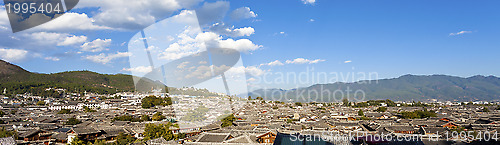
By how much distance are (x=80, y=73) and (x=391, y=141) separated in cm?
10366

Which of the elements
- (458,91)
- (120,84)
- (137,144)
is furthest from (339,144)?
(458,91)

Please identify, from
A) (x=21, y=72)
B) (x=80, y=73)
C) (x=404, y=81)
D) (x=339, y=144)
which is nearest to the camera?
(x=339, y=144)

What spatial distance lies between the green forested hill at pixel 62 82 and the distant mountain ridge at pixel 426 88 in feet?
194

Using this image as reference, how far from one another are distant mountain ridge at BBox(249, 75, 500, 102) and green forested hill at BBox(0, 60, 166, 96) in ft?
194

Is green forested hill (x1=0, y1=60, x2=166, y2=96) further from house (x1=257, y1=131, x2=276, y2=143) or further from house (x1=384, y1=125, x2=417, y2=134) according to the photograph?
house (x1=384, y1=125, x2=417, y2=134)

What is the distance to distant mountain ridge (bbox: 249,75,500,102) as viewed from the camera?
119206 mm

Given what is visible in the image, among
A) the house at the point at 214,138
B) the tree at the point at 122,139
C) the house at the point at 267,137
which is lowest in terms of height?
the tree at the point at 122,139

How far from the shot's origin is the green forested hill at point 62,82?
6122 cm

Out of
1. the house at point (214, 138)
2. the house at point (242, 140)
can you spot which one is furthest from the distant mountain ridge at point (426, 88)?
the house at point (242, 140)

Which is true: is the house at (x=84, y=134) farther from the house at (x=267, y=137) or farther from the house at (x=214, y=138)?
the house at (x=267, y=137)

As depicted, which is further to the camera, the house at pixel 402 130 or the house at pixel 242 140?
the house at pixel 402 130

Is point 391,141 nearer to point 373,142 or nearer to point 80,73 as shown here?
point 373,142

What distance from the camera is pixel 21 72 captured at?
278 ft

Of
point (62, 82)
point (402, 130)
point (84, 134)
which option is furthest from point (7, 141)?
point (62, 82)
